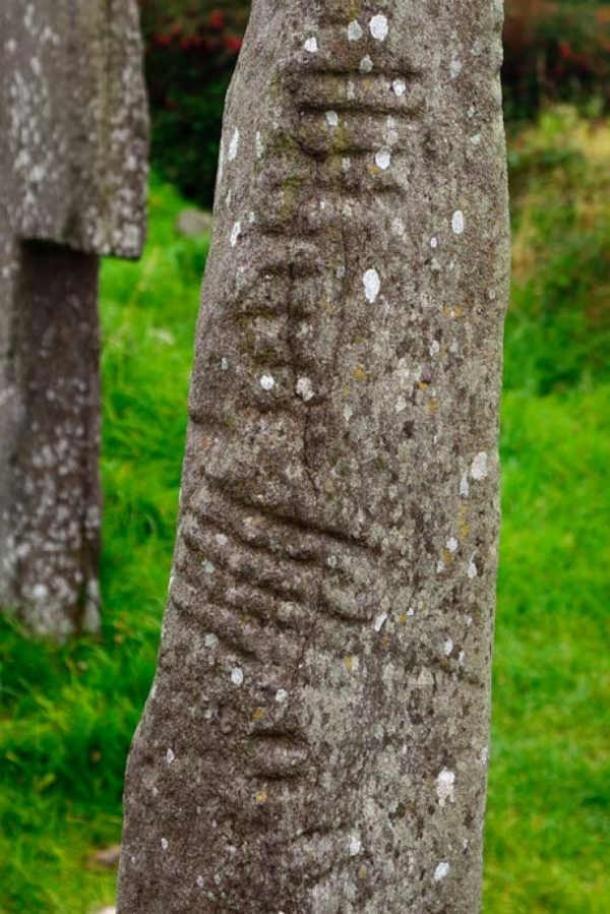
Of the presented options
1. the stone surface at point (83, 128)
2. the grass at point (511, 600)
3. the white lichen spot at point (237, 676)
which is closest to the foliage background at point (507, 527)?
the grass at point (511, 600)

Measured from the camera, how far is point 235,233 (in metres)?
2.63

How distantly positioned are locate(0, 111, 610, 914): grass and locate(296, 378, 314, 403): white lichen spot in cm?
202

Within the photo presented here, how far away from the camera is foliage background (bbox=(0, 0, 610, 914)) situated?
4.43 m

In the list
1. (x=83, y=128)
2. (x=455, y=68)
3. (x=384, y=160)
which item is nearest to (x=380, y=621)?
(x=384, y=160)

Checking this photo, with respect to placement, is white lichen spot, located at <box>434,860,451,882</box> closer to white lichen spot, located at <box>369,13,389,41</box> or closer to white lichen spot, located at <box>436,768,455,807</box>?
white lichen spot, located at <box>436,768,455,807</box>

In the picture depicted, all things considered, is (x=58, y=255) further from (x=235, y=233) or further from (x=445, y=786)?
(x=445, y=786)

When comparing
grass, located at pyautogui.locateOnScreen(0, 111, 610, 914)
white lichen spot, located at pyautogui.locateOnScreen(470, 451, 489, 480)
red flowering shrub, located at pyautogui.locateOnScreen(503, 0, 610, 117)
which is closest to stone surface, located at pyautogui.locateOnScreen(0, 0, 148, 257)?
grass, located at pyautogui.locateOnScreen(0, 111, 610, 914)

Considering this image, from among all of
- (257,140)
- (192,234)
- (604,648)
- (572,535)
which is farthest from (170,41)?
(257,140)

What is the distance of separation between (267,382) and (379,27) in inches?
24.7

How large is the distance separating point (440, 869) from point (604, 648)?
10.5 feet

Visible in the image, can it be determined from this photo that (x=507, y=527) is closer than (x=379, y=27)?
No

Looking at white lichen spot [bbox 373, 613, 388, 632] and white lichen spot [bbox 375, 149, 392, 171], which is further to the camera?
white lichen spot [bbox 373, 613, 388, 632]

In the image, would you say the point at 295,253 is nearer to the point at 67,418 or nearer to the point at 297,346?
the point at 297,346

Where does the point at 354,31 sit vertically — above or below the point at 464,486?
above
